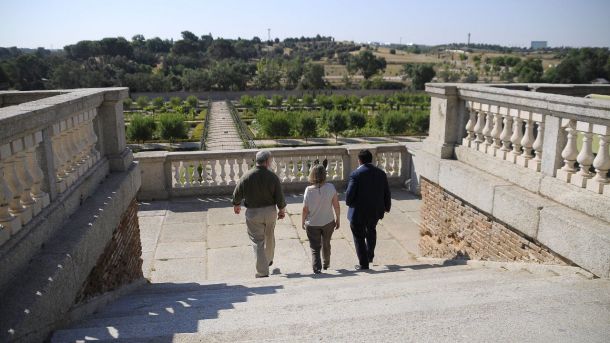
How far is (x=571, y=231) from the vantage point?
A: 4016 millimetres

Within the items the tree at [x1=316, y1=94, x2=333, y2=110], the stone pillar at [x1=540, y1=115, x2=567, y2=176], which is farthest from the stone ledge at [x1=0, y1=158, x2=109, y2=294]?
the tree at [x1=316, y1=94, x2=333, y2=110]

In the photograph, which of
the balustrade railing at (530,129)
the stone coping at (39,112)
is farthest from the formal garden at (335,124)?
the stone coping at (39,112)

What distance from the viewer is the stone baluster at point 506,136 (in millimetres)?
5516

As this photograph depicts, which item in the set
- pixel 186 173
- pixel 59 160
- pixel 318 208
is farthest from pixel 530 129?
pixel 186 173

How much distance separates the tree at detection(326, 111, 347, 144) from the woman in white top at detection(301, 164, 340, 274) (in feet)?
115

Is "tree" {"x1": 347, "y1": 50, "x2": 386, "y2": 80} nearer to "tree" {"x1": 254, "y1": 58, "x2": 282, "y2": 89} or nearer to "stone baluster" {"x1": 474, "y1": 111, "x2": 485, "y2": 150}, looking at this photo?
"tree" {"x1": 254, "y1": 58, "x2": 282, "y2": 89}

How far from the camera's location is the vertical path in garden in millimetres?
34294

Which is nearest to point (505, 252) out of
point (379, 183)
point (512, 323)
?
point (379, 183)

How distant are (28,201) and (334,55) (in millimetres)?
163164

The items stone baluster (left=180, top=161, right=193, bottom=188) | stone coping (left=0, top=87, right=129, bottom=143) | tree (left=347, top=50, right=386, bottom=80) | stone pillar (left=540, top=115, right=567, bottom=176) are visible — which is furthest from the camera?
tree (left=347, top=50, right=386, bottom=80)

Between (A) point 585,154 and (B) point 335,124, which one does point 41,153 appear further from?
(B) point 335,124

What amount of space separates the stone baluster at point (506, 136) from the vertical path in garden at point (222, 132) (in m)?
27.9

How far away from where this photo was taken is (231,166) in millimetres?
9977

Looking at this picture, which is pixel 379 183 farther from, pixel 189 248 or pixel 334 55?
pixel 334 55
